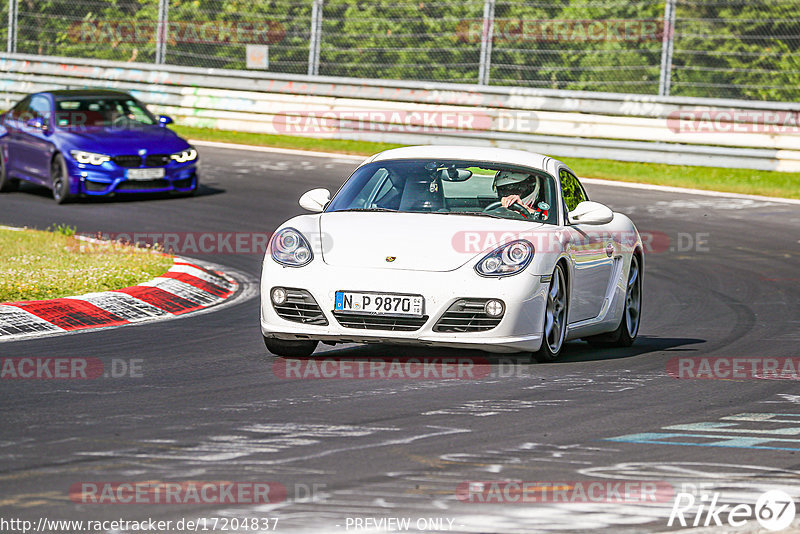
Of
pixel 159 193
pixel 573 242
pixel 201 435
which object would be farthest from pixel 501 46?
pixel 201 435

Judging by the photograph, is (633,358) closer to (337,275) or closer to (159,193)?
(337,275)

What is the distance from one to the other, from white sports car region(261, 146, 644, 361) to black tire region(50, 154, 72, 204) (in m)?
9.34

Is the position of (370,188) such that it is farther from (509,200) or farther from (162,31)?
(162,31)

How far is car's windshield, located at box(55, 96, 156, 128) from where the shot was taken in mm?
19047

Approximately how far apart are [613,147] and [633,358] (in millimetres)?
13765

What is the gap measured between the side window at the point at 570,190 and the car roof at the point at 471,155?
0.20 metres

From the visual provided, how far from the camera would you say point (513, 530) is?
189 inches

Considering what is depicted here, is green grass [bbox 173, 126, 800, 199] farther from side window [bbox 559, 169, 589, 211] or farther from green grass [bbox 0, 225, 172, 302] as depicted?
side window [bbox 559, 169, 589, 211]

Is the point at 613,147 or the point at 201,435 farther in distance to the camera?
the point at 613,147

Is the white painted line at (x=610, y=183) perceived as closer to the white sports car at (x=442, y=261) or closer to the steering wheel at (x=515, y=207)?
the white sports car at (x=442, y=261)

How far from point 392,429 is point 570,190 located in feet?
13.0

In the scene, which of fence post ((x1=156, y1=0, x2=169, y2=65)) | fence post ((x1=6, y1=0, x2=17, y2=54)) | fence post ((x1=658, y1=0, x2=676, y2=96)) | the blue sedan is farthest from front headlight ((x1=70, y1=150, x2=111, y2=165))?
fence post ((x1=6, y1=0, x2=17, y2=54))

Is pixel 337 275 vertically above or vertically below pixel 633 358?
above

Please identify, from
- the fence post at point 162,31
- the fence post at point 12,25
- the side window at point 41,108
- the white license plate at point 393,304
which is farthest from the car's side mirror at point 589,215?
the fence post at point 12,25
